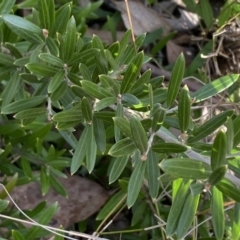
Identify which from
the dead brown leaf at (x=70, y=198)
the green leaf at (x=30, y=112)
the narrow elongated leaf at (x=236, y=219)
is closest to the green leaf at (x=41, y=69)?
the green leaf at (x=30, y=112)

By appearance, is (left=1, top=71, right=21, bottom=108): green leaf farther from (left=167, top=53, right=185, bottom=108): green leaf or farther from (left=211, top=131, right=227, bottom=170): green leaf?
(left=211, top=131, right=227, bottom=170): green leaf

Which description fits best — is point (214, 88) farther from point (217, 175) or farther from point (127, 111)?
point (217, 175)

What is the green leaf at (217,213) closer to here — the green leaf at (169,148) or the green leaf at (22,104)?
the green leaf at (169,148)

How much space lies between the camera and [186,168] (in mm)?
978

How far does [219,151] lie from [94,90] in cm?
36

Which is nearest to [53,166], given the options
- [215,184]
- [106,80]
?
[106,80]

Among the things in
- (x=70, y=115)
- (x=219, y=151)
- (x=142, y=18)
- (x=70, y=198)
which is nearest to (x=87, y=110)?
(x=70, y=115)

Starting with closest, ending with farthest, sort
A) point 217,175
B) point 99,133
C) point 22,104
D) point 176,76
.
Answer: point 217,175 → point 176,76 → point 99,133 → point 22,104

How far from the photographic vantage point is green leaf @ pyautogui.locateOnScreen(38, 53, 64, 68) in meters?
1.21

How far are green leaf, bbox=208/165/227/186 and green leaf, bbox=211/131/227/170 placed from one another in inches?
1.1

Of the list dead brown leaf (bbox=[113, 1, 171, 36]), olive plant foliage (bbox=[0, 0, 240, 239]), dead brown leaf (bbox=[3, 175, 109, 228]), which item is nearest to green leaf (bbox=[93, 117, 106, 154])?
olive plant foliage (bbox=[0, 0, 240, 239])

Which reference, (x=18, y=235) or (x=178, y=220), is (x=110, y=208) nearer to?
(x=18, y=235)

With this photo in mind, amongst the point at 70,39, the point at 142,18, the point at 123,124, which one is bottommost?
the point at 142,18

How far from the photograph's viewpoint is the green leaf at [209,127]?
3.63 feet
